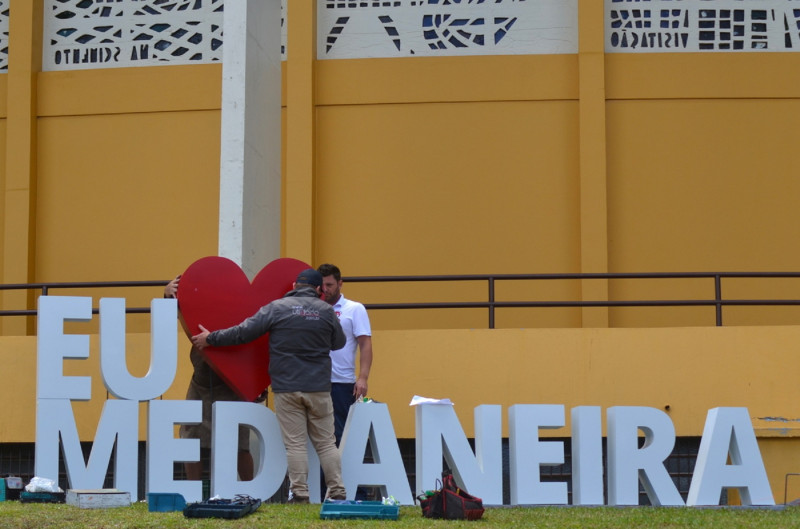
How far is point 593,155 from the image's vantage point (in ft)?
48.7

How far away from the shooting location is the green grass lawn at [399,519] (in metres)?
7.21

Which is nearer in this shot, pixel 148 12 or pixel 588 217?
pixel 588 217

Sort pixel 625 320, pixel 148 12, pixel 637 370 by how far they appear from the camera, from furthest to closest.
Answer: pixel 148 12 → pixel 625 320 → pixel 637 370

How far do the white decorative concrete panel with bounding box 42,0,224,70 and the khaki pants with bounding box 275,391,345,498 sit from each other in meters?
7.71

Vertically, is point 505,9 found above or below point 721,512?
above

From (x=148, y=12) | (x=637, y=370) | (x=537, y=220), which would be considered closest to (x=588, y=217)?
(x=537, y=220)

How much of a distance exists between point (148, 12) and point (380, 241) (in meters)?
4.20

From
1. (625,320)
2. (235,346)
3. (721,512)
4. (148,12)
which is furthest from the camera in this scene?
(148,12)

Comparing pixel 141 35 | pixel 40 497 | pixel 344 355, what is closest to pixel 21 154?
pixel 141 35

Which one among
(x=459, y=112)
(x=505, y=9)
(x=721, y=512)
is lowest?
(x=721, y=512)

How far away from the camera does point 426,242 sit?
15.0 meters

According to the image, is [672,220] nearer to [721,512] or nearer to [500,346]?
[500,346]

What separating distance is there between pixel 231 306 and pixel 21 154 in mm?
7070

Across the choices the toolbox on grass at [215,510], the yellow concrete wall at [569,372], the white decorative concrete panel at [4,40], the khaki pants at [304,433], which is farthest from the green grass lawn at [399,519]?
the white decorative concrete panel at [4,40]
